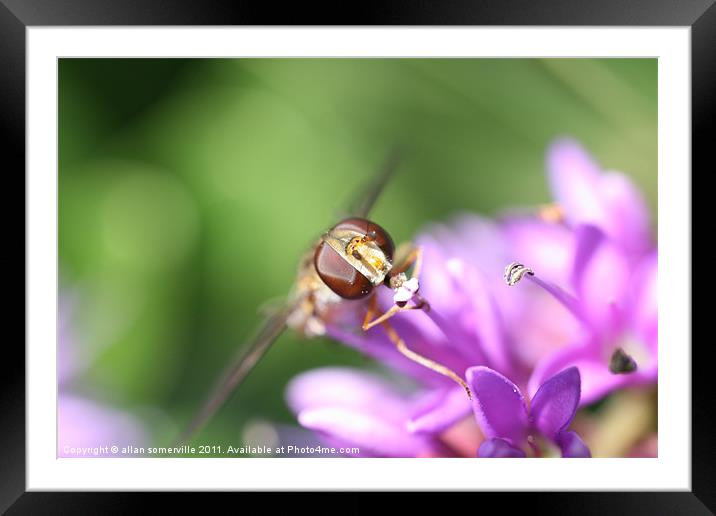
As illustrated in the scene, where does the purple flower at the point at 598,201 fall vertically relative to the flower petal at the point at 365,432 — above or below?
above

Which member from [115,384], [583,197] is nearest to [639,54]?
[583,197]

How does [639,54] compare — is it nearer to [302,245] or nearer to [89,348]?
[302,245]

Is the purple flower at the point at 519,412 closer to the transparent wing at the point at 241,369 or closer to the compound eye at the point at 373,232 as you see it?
the compound eye at the point at 373,232

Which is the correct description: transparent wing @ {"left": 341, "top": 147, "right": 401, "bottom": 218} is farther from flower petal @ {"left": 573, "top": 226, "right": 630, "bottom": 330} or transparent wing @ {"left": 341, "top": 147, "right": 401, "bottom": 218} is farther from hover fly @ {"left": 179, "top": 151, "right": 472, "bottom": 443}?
flower petal @ {"left": 573, "top": 226, "right": 630, "bottom": 330}

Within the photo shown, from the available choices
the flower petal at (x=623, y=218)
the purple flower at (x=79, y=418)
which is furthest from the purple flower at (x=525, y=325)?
the purple flower at (x=79, y=418)

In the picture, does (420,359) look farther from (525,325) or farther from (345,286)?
(525,325)

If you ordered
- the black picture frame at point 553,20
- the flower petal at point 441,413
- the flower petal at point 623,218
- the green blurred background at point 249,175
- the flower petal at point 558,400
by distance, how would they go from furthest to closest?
the green blurred background at point 249,175
the flower petal at point 623,218
the black picture frame at point 553,20
the flower petal at point 441,413
the flower petal at point 558,400
